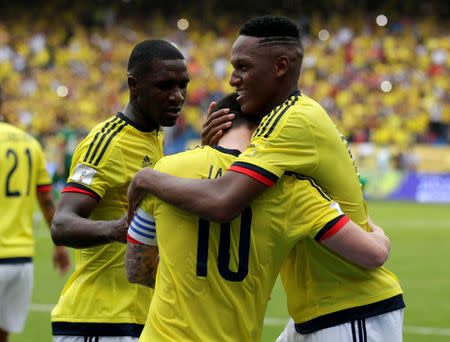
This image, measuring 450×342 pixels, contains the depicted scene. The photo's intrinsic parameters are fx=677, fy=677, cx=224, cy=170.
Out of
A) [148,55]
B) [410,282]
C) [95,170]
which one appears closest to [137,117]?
[148,55]

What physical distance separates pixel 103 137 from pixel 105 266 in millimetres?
634

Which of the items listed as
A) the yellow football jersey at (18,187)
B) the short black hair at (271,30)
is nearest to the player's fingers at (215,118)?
the short black hair at (271,30)

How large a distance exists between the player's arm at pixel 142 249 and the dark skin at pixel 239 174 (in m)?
0.07

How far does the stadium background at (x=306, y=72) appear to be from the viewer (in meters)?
22.5

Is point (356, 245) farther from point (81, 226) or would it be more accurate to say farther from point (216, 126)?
point (81, 226)

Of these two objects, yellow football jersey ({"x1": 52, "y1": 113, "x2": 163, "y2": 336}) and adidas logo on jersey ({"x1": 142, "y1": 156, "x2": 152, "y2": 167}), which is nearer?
yellow football jersey ({"x1": 52, "y1": 113, "x2": 163, "y2": 336})

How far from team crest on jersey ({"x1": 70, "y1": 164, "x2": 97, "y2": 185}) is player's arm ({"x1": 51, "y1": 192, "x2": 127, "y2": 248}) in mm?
66

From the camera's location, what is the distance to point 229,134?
2.51 metres

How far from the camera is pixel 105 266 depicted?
3.33 metres

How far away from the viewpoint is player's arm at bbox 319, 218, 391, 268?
2.38 metres

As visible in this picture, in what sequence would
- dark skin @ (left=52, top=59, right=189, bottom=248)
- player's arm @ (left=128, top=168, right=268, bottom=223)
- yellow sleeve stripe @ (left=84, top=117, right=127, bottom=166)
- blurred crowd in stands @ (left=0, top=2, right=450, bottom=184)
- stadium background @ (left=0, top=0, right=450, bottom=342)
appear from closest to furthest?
player's arm @ (left=128, top=168, right=268, bottom=223), dark skin @ (left=52, top=59, right=189, bottom=248), yellow sleeve stripe @ (left=84, top=117, right=127, bottom=166), stadium background @ (left=0, top=0, right=450, bottom=342), blurred crowd in stands @ (left=0, top=2, right=450, bottom=184)

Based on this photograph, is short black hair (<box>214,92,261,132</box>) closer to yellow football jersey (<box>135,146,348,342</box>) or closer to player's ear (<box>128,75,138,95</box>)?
yellow football jersey (<box>135,146,348,342</box>)

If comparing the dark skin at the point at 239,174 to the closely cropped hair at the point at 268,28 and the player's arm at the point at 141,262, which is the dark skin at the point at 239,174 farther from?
the player's arm at the point at 141,262

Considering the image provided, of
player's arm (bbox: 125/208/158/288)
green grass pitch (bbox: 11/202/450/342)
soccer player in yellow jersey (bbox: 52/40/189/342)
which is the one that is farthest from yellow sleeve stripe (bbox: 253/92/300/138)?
green grass pitch (bbox: 11/202/450/342)
